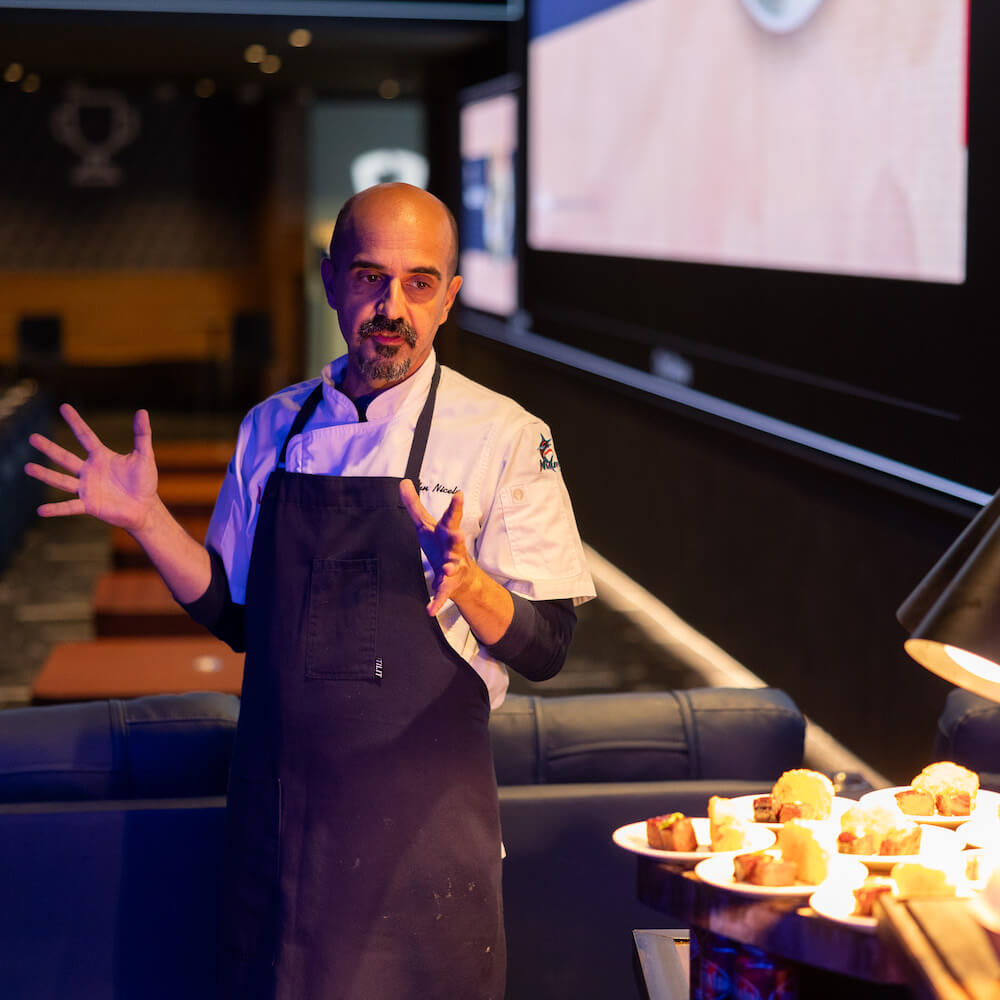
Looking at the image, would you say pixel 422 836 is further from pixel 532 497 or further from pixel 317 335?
pixel 317 335

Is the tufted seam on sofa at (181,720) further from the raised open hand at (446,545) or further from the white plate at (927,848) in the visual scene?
the white plate at (927,848)

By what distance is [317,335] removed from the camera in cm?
1339

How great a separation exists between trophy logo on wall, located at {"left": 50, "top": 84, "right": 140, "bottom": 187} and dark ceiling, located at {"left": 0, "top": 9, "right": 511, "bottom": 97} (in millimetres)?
1046

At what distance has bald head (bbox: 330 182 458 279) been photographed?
166 cm

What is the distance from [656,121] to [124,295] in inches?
349

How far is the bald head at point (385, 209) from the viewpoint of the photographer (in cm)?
166

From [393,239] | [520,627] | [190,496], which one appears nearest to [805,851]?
[520,627]

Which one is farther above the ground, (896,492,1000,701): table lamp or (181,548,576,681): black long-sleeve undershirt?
(896,492,1000,701): table lamp

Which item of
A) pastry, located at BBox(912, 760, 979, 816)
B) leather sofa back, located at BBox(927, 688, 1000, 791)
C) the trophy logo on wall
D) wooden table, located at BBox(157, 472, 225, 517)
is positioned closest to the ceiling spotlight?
the trophy logo on wall

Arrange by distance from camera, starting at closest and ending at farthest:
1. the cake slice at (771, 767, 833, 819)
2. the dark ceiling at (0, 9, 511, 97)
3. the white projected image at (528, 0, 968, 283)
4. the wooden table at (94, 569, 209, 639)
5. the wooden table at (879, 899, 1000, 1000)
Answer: the wooden table at (879, 899, 1000, 1000) < the cake slice at (771, 767, 833, 819) < the white projected image at (528, 0, 968, 283) < the wooden table at (94, 569, 209, 639) < the dark ceiling at (0, 9, 511, 97)

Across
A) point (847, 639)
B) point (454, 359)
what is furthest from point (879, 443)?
point (454, 359)

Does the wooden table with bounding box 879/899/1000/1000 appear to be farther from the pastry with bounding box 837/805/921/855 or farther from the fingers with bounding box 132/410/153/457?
the fingers with bounding box 132/410/153/457

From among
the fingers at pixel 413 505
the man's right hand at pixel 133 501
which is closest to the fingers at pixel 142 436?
the man's right hand at pixel 133 501

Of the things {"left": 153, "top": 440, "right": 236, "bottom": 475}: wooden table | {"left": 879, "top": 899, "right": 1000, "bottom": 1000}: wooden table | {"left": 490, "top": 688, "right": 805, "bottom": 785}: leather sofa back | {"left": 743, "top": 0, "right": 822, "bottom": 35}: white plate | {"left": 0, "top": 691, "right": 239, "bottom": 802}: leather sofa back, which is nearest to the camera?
{"left": 879, "top": 899, "right": 1000, "bottom": 1000}: wooden table
